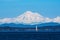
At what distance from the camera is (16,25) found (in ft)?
22.8

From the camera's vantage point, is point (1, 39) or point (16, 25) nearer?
point (16, 25)

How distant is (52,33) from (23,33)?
6.53 ft

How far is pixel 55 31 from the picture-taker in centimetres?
819

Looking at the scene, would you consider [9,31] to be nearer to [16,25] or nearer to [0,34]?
[0,34]

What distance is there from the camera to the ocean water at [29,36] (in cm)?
847

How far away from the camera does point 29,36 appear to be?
8.79 m

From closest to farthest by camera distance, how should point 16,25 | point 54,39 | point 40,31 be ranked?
point 16,25
point 40,31
point 54,39

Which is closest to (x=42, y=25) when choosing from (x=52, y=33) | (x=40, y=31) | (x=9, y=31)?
(x=40, y=31)

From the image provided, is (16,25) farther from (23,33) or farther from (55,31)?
(55,31)

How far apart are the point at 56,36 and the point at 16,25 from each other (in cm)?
322

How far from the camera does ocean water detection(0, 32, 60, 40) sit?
847cm

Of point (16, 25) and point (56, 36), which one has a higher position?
point (16, 25)

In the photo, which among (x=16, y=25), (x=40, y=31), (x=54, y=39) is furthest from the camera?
(x=54, y=39)

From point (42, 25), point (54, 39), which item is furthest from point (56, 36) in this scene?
point (42, 25)
